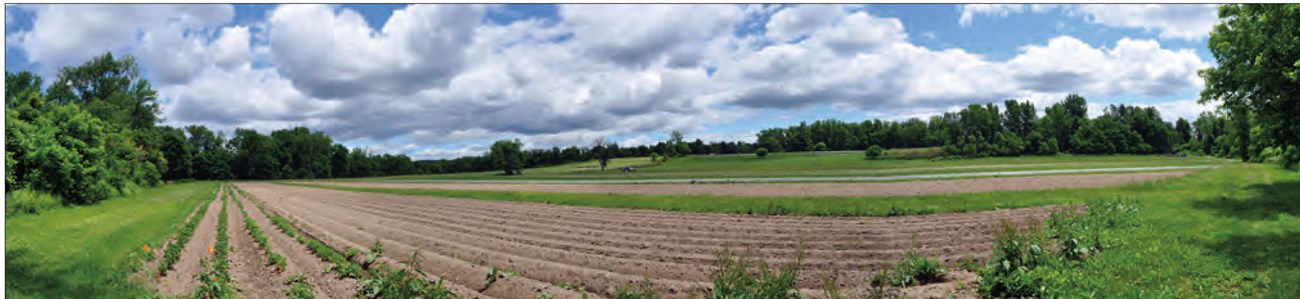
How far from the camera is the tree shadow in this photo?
17.3 meters

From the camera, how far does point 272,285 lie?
12.4 metres

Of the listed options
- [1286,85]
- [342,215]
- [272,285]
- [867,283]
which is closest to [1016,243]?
[867,283]

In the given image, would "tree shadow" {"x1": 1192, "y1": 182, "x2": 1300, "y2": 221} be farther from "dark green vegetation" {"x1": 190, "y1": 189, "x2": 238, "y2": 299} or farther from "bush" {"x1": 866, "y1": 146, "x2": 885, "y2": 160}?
"bush" {"x1": 866, "y1": 146, "x2": 885, "y2": 160}

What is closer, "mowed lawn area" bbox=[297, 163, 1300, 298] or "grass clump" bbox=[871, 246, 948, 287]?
"mowed lawn area" bbox=[297, 163, 1300, 298]

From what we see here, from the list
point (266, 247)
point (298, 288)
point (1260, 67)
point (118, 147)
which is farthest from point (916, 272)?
point (118, 147)

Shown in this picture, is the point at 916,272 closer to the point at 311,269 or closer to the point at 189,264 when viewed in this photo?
the point at 311,269

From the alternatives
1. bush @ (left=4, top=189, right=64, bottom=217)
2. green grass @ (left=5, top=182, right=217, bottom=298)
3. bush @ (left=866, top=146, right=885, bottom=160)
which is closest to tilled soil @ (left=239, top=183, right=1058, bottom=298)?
green grass @ (left=5, top=182, right=217, bottom=298)

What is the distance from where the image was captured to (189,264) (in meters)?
15.3

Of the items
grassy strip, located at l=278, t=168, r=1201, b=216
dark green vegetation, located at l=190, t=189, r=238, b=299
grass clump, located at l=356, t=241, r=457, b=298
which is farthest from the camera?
grassy strip, located at l=278, t=168, r=1201, b=216

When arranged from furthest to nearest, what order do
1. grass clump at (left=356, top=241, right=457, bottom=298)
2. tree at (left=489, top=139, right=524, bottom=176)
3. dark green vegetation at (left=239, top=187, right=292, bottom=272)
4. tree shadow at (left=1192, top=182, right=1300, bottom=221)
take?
tree at (left=489, top=139, right=524, bottom=176), tree shadow at (left=1192, top=182, right=1300, bottom=221), dark green vegetation at (left=239, top=187, right=292, bottom=272), grass clump at (left=356, top=241, right=457, bottom=298)

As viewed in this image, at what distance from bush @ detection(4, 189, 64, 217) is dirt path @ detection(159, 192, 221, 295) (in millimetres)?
7409

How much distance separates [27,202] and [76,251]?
51.4 ft

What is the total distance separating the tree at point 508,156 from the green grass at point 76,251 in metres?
98.5

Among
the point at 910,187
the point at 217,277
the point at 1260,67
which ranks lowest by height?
the point at 910,187
